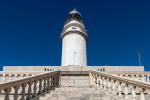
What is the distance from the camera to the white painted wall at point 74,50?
23.2 meters

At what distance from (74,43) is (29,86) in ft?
57.3

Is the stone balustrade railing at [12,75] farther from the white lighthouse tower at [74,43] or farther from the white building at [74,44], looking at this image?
the white lighthouse tower at [74,43]

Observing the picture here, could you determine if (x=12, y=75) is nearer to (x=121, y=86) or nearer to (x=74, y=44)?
(x=121, y=86)

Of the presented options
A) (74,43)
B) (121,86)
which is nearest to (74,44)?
(74,43)

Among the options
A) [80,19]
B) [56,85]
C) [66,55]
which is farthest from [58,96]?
[80,19]

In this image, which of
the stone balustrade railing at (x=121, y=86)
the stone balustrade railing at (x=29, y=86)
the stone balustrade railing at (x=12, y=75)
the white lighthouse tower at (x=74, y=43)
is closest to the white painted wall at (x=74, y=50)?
the white lighthouse tower at (x=74, y=43)

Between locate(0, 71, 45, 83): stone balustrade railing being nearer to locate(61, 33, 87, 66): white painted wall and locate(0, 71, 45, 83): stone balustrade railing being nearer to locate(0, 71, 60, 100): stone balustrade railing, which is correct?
locate(0, 71, 60, 100): stone balustrade railing

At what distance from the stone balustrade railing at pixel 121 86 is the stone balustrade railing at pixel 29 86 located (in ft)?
6.34

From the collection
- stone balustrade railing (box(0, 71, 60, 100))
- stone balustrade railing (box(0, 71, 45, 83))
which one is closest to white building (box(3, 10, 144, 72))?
stone balustrade railing (box(0, 71, 45, 83))

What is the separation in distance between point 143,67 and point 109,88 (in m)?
13.1

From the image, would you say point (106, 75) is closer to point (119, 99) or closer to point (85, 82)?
point (119, 99)

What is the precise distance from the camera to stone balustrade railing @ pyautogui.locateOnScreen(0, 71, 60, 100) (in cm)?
524

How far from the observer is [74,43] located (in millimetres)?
24203

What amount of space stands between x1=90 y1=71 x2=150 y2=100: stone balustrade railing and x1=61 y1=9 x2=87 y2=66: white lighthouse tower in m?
13.1
